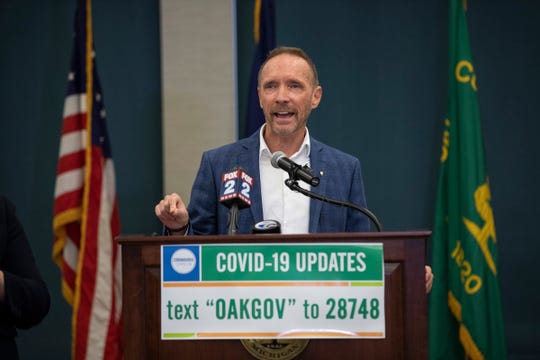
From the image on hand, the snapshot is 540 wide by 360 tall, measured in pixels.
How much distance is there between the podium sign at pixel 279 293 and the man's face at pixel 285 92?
2.84 ft

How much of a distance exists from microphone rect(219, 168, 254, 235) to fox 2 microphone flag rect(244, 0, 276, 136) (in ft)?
7.04

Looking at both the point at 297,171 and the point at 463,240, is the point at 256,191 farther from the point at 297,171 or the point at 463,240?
the point at 463,240

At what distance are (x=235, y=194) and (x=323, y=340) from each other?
466 mm

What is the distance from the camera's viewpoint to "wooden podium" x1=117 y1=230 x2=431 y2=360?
1424mm

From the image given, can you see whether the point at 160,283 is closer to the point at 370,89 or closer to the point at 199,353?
the point at 199,353

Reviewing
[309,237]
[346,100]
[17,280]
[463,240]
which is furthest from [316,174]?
[346,100]

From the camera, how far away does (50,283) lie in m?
4.38

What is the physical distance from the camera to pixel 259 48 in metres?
3.91

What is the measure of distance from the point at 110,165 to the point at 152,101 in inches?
28.1

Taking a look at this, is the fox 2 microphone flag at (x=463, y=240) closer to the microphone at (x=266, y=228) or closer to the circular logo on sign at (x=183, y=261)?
the microphone at (x=266, y=228)

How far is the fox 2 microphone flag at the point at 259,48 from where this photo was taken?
387 centimetres

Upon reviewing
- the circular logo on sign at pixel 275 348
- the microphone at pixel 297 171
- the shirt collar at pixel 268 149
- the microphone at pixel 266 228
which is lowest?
the circular logo on sign at pixel 275 348

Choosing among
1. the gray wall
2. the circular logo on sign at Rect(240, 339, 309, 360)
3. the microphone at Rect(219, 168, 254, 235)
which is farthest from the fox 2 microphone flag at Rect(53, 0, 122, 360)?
the circular logo on sign at Rect(240, 339, 309, 360)

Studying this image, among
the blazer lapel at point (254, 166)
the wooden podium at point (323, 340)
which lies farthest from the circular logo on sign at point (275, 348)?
the blazer lapel at point (254, 166)
